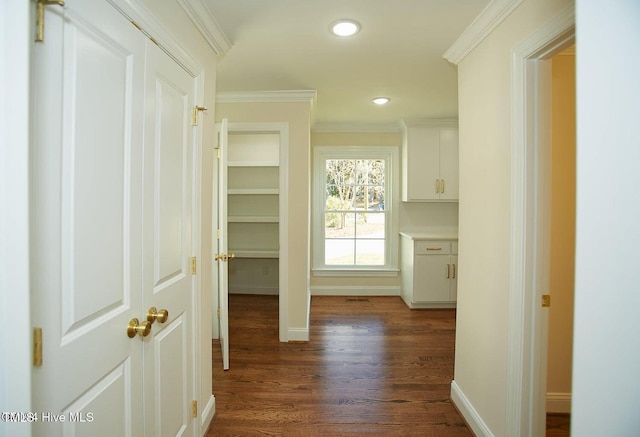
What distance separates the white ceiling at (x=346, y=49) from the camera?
1.80 m

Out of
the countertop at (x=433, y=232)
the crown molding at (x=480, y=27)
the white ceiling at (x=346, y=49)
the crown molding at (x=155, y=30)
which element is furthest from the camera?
the countertop at (x=433, y=232)

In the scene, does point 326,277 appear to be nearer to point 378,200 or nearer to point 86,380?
point 378,200

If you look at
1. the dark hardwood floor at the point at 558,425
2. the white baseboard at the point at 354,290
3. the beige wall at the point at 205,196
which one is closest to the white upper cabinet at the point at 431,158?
the white baseboard at the point at 354,290

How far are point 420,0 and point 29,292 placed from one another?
2.04 m

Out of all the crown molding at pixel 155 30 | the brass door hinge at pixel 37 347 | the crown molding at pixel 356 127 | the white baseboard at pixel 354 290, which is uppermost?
the crown molding at pixel 356 127

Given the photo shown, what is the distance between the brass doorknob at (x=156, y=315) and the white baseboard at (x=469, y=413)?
1.83m

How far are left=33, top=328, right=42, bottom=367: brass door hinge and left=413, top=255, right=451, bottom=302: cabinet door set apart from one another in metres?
3.93

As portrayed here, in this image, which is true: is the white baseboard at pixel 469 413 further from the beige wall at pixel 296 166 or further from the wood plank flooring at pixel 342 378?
the beige wall at pixel 296 166

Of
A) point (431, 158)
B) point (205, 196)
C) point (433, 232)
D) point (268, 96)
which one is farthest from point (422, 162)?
point (205, 196)

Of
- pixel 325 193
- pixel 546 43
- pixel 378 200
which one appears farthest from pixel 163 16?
pixel 378 200

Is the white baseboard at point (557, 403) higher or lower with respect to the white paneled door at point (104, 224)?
lower

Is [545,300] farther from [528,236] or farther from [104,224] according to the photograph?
[104,224]

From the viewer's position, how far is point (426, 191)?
14.6 feet

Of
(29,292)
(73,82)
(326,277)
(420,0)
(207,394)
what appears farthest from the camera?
(326,277)
